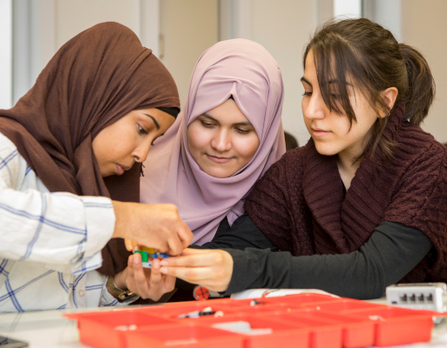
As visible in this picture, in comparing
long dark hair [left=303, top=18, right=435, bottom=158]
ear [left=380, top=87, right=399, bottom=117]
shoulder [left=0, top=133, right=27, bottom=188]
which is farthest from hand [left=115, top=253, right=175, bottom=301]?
ear [left=380, top=87, right=399, bottom=117]

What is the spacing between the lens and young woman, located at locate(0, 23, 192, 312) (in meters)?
0.78

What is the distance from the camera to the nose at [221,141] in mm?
1496

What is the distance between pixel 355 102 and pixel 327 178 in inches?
10.3

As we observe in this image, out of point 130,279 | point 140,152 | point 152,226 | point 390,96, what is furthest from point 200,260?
A: point 390,96

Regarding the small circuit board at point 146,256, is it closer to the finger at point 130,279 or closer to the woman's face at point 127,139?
the finger at point 130,279

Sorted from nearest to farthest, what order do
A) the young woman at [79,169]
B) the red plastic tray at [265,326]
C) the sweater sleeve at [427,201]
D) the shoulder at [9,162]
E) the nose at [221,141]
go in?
the red plastic tray at [265,326], the young woman at [79,169], the shoulder at [9,162], the sweater sleeve at [427,201], the nose at [221,141]

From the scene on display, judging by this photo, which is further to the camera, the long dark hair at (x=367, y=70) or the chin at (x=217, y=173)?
the chin at (x=217, y=173)

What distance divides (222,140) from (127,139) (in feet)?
1.12

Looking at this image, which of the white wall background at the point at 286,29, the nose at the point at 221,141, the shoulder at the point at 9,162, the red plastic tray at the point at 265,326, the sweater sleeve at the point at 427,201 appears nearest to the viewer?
the red plastic tray at the point at 265,326

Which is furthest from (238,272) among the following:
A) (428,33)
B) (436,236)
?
(428,33)

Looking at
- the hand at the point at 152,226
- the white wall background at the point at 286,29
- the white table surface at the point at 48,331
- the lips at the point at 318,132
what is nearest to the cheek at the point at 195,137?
the lips at the point at 318,132

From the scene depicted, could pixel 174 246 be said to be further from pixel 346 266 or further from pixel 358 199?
pixel 358 199

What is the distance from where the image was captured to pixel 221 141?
1495 millimetres

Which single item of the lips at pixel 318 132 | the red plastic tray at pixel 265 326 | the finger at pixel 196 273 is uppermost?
the lips at pixel 318 132
